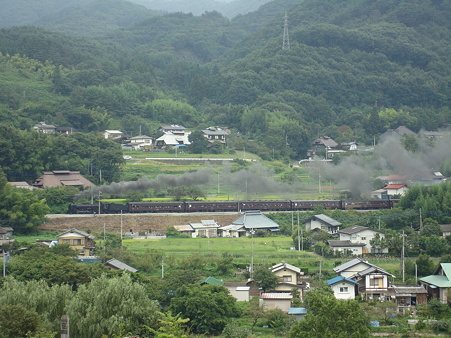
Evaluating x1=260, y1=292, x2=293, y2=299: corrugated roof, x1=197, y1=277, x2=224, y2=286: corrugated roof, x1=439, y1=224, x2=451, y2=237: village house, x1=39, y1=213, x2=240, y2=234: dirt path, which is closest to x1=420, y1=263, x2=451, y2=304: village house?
x1=260, y1=292, x2=293, y2=299: corrugated roof

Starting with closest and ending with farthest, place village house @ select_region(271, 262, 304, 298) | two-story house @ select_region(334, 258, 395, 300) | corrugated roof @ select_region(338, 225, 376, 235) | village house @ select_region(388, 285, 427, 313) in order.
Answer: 1. village house @ select_region(388, 285, 427, 313)
2. two-story house @ select_region(334, 258, 395, 300)
3. village house @ select_region(271, 262, 304, 298)
4. corrugated roof @ select_region(338, 225, 376, 235)

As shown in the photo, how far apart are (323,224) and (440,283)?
513 inches

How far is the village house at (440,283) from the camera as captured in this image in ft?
87.7

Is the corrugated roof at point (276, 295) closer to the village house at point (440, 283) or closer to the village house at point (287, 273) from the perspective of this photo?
the village house at point (287, 273)

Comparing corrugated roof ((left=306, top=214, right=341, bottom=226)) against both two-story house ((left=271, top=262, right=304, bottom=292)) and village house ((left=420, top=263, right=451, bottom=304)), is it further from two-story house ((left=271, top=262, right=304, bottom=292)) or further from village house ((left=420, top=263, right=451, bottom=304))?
village house ((left=420, top=263, right=451, bottom=304))

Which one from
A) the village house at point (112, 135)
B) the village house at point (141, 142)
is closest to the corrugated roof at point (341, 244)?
the village house at point (141, 142)

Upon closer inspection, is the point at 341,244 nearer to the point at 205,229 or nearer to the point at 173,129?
the point at 205,229

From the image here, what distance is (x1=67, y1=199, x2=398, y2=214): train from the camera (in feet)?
142

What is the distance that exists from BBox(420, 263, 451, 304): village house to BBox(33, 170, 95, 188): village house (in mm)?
25951

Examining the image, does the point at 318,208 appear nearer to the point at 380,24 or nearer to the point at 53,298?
the point at 53,298

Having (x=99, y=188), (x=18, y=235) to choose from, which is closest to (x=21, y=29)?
(x=99, y=188)

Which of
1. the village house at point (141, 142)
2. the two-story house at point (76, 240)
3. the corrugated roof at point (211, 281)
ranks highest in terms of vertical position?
the village house at point (141, 142)

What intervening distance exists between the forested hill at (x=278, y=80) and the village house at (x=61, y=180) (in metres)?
14.5

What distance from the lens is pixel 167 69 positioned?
94.2 metres
